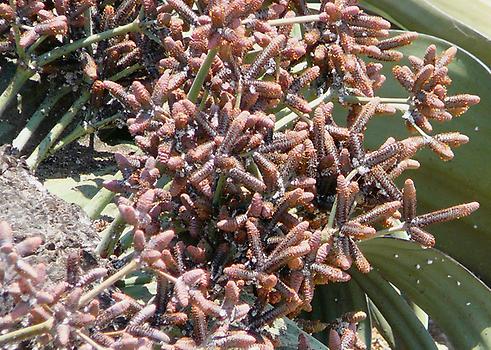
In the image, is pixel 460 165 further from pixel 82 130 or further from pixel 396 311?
pixel 82 130

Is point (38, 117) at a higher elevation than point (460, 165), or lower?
lower

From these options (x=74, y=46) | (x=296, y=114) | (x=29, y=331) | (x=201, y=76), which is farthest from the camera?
(x=74, y=46)

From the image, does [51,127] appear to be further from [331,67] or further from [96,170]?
[331,67]

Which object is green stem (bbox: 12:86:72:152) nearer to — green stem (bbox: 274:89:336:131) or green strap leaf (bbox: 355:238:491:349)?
green stem (bbox: 274:89:336:131)

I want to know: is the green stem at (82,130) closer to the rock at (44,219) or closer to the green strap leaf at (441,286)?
the rock at (44,219)

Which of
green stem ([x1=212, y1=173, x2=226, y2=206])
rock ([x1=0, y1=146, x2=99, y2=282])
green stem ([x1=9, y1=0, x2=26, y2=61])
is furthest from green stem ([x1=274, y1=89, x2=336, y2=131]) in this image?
green stem ([x1=9, y1=0, x2=26, y2=61])

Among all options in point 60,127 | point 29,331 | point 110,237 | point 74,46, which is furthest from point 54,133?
point 29,331
